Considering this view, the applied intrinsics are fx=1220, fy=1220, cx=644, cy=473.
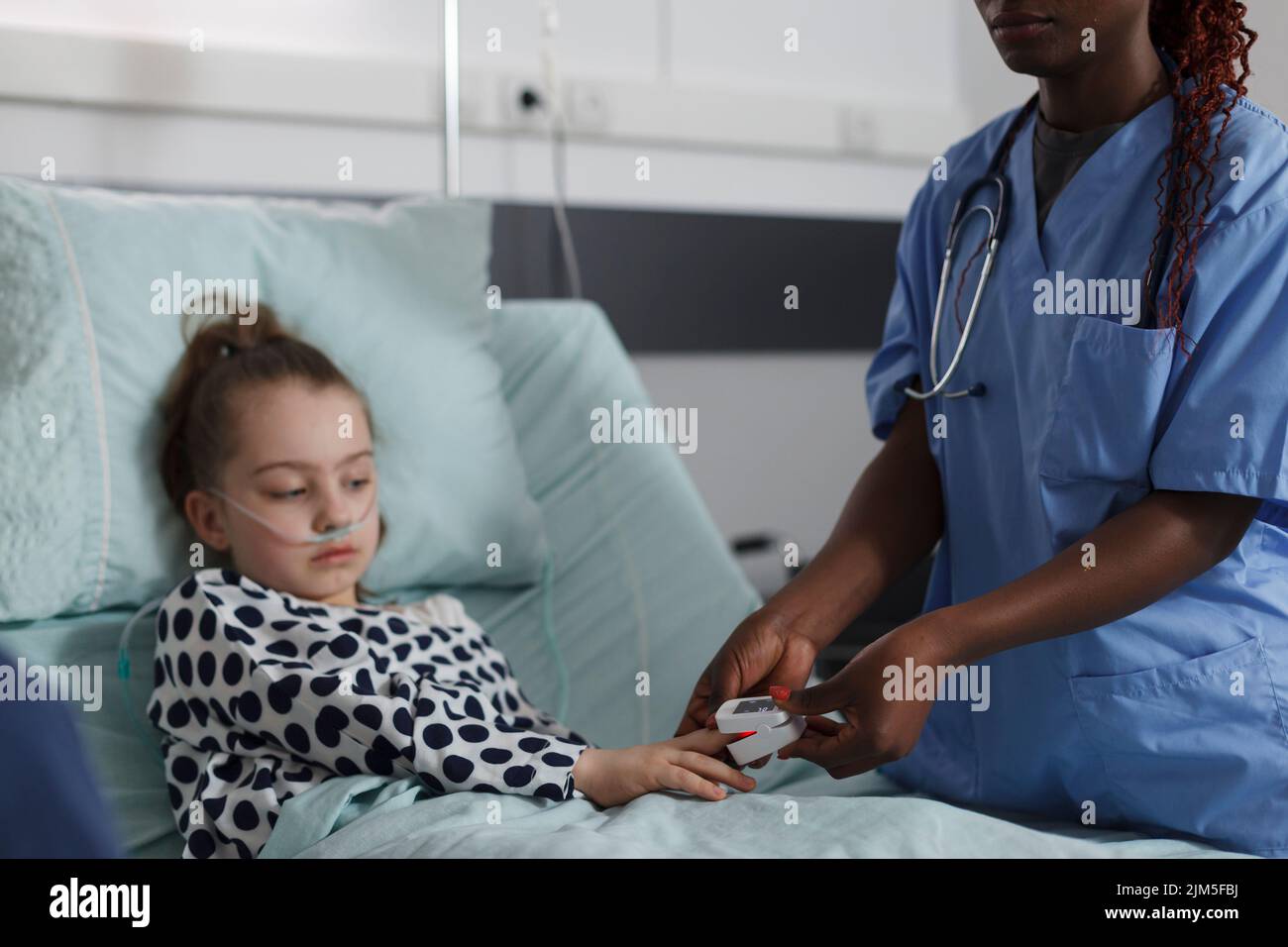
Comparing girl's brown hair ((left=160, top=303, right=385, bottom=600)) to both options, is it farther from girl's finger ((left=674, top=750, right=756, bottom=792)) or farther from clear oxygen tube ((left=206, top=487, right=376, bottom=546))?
girl's finger ((left=674, top=750, right=756, bottom=792))

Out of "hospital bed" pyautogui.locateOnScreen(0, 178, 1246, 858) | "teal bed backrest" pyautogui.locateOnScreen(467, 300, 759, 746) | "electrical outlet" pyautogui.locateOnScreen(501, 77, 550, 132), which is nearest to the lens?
"hospital bed" pyautogui.locateOnScreen(0, 178, 1246, 858)

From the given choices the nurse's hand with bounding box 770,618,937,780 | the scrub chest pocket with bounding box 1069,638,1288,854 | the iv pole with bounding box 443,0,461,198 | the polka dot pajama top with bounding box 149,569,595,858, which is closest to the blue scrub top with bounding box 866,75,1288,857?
the scrub chest pocket with bounding box 1069,638,1288,854

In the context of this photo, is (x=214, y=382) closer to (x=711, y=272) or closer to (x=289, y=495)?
(x=289, y=495)

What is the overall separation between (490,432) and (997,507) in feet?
2.53

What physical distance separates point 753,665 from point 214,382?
72cm

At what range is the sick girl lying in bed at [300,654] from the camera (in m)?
1.12

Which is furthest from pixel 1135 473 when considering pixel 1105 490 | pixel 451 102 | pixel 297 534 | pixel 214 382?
pixel 451 102

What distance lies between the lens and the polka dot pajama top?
1.12 metres

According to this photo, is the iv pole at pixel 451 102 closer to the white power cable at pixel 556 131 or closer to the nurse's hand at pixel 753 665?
the white power cable at pixel 556 131

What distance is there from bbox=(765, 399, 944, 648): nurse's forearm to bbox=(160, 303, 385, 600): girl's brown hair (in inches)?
23.5

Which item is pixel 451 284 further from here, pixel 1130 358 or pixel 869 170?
pixel 869 170

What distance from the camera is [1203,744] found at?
1.04 metres
